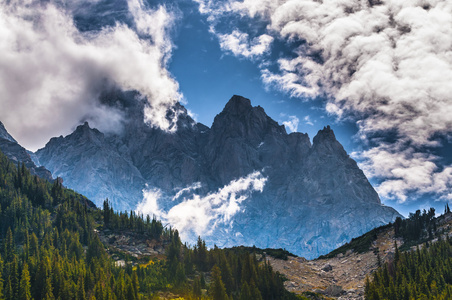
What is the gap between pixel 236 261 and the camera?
171375 millimetres

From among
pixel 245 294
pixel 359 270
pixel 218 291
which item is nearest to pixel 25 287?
pixel 218 291

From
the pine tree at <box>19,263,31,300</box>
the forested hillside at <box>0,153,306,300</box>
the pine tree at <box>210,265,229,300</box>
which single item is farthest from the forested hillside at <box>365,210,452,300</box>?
the pine tree at <box>19,263,31,300</box>

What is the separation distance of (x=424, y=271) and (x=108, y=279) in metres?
117

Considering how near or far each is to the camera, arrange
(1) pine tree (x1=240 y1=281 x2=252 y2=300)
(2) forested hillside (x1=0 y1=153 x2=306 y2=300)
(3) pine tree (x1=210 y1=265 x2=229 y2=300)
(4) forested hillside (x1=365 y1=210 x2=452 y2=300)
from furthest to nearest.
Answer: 1. (3) pine tree (x1=210 y1=265 x2=229 y2=300)
2. (1) pine tree (x1=240 y1=281 x2=252 y2=300)
3. (2) forested hillside (x1=0 y1=153 x2=306 y2=300)
4. (4) forested hillside (x1=365 y1=210 x2=452 y2=300)

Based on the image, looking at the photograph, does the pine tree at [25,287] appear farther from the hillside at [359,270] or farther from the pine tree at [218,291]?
the hillside at [359,270]

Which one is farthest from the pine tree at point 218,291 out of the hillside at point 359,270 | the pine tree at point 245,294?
the hillside at point 359,270

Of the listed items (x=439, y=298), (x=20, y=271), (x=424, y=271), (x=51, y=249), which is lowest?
(x=439, y=298)

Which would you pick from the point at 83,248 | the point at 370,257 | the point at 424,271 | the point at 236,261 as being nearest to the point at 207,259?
the point at 236,261

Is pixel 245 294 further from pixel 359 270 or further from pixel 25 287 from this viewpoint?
pixel 25 287

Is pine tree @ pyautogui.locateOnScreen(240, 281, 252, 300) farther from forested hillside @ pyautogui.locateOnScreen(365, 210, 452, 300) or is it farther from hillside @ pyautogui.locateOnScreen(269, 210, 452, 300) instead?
forested hillside @ pyautogui.locateOnScreen(365, 210, 452, 300)

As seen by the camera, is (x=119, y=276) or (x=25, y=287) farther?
(x=119, y=276)

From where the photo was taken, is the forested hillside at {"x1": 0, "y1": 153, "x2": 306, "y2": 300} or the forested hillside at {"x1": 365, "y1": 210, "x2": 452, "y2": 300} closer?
the forested hillside at {"x1": 365, "y1": 210, "x2": 452, "y2": 300}

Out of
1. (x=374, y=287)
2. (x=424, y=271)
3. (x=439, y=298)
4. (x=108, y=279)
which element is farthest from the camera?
(x=108, y=279)

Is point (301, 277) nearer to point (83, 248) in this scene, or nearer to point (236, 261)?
point (236, 261)
